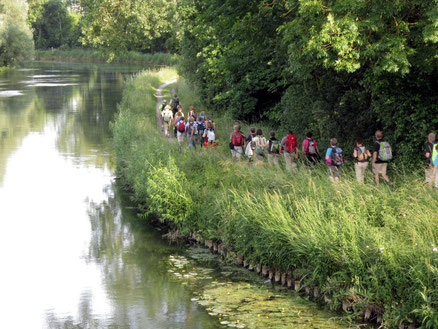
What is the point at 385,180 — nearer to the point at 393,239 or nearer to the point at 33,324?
the point at 393,239

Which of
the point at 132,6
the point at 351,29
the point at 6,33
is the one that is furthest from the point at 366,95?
the point at 6,33

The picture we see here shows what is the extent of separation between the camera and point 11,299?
1232 centimetres

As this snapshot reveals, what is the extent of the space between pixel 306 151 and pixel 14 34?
75.4 meters

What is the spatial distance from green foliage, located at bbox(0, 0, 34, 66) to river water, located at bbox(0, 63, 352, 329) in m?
61.6

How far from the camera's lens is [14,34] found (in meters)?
84.6

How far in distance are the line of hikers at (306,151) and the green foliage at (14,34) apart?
6735cm

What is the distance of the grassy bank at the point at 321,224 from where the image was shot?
32.0 ft

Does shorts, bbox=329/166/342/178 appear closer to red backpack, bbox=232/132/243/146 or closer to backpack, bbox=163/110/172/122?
red backpack, bbox=232/132/243/146

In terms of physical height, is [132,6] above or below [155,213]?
above

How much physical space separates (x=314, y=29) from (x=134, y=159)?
7.29m

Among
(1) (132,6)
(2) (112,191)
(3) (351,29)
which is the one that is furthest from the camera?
(1) (132,6)

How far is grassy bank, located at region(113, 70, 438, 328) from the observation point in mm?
9758

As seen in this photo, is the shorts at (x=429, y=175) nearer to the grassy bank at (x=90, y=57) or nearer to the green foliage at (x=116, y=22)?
the green foliage at (x=116, y=22)

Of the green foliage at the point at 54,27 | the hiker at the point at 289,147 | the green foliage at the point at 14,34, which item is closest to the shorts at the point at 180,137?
the hiker at the point at 289,147
